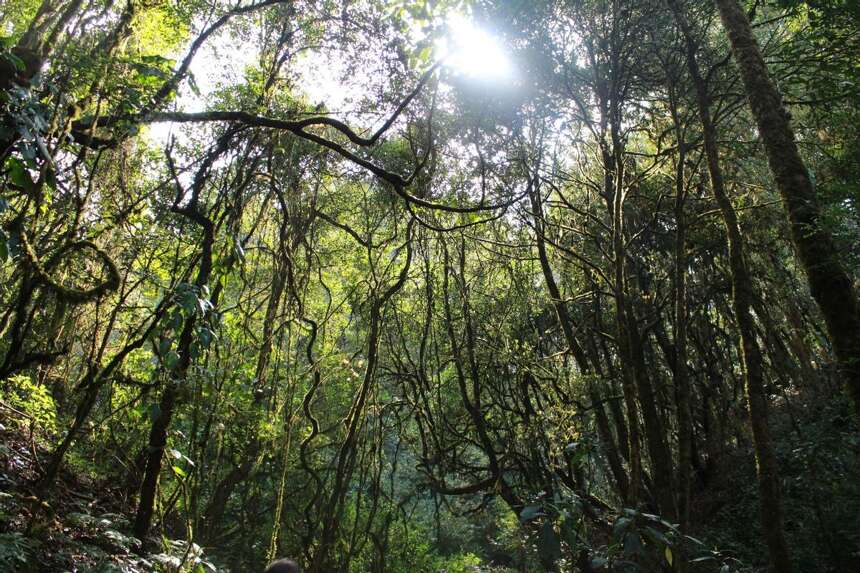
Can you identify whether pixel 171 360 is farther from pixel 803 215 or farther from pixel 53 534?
pixel 803 215

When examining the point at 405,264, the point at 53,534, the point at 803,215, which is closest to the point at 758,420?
the point at 803,215

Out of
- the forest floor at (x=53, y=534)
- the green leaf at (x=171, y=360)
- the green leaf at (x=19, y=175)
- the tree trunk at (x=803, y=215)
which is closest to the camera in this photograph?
the green leaf at (x=19, y=175)

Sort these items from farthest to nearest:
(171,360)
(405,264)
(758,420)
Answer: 1. (405,264)
2. (758,420)
3. (171,360)

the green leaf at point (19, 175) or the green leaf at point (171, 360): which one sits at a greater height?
the green leaf at point (19, 175)

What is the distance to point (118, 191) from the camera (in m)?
3.95

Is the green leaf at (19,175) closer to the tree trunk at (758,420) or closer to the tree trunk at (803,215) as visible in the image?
the tree trunk at (803,215)

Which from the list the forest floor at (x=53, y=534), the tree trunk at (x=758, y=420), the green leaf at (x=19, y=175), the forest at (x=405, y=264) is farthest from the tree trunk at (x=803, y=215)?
the forest floor at (x=53, y=534)

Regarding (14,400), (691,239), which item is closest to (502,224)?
(691,239)

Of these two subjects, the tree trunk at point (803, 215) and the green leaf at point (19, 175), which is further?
the tree trunk at point (803, 215)

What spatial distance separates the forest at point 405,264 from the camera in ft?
9.07

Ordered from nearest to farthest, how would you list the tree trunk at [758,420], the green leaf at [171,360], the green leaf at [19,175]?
1. the green leaf at [19,175]
2. the green leaf at [171,360]
3. the tree trunk at [758,420]

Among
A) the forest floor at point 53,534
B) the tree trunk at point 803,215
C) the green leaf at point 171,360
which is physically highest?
the tree trunk at point 803,215

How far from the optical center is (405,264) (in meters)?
5.34

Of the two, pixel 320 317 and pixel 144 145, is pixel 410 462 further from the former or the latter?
pixel 144 145
